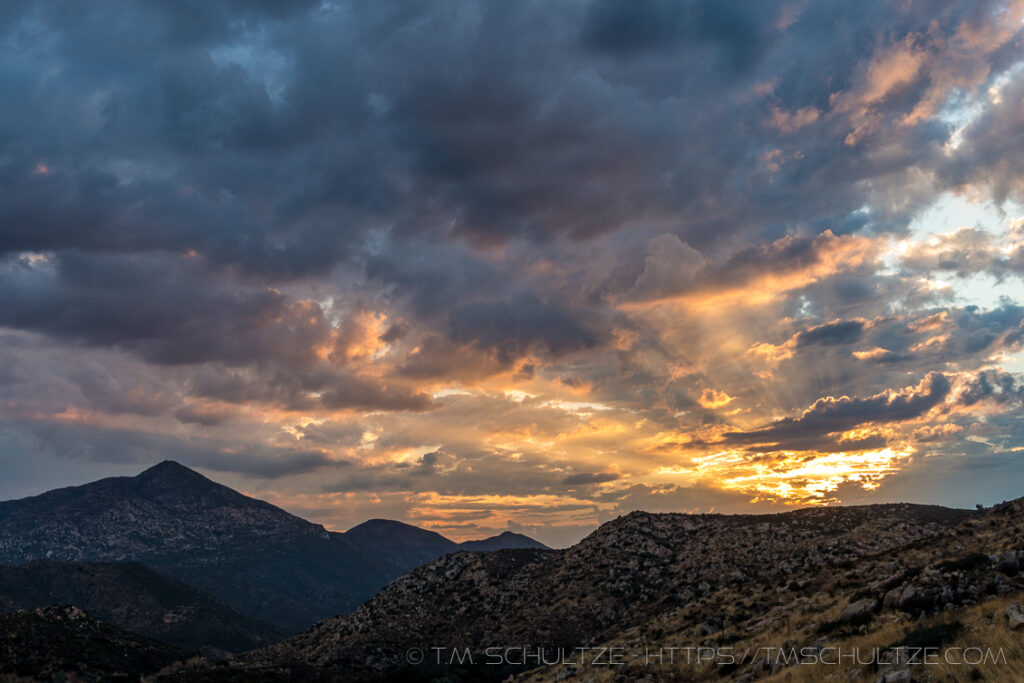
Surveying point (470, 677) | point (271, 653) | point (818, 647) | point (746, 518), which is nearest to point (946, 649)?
point (818, 647)

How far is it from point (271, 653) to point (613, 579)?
81555 millimetres

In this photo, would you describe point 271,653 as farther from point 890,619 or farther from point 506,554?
point 890,619

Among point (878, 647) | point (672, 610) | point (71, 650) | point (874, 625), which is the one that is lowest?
point (71, 650)

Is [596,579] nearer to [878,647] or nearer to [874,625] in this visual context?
[874,625]

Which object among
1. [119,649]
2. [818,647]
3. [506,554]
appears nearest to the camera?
[818,647]

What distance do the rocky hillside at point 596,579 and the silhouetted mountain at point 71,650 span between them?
982 inches

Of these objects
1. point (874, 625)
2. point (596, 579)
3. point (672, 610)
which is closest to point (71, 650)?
point (596, 579)

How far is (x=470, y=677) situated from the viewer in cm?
9719

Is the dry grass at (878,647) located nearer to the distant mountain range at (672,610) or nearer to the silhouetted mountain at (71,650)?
the distant mountain range at (672,610)

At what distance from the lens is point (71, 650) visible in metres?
107

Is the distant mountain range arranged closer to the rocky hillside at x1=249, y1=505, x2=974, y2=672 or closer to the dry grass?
the dry grass

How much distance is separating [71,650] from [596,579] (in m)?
96.1

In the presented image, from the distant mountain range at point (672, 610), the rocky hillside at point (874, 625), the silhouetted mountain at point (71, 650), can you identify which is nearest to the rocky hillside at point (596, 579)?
the distant mountain range at point (672, 610)

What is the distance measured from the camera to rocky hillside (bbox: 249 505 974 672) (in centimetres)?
10338
